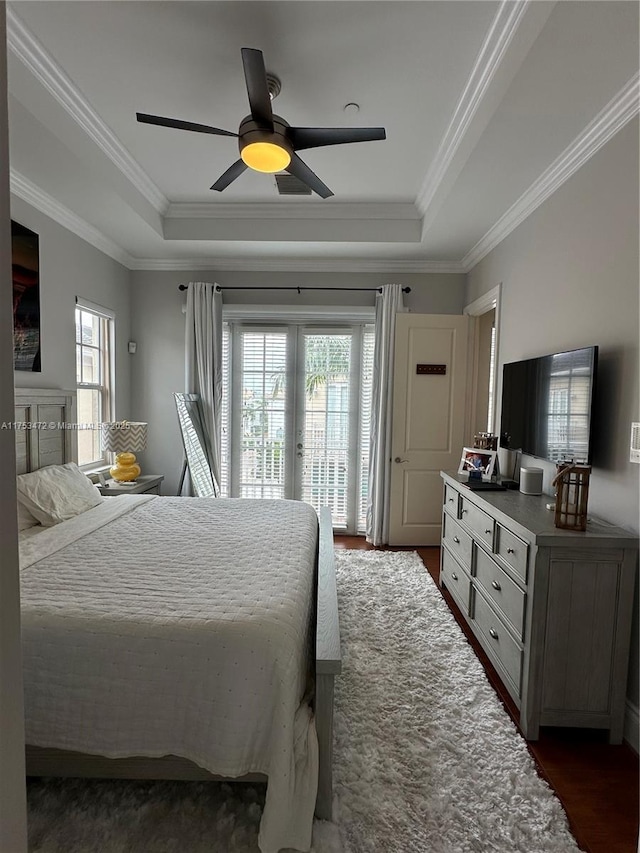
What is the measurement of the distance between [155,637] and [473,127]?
280cm

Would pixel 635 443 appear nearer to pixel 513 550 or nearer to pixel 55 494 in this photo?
pixel 513 550

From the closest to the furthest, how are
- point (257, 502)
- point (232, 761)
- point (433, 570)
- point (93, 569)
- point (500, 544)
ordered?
point (232, 761) → point (93, 569) → point (500, 544) → point (257, 502) → point (433, 570)

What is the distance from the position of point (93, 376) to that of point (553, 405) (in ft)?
12.4


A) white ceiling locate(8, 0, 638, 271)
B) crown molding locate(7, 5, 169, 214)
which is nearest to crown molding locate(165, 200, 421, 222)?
white ceiling locate(8, 0, 638, 271)

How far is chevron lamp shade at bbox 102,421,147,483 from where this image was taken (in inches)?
138

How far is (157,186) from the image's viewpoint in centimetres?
327

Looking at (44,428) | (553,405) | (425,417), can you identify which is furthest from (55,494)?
(425,417)

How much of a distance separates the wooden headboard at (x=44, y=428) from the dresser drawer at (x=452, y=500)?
2.85 m

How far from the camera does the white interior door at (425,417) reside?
399cm

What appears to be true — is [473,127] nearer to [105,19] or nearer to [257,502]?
[105,19]

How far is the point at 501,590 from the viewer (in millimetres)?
2092

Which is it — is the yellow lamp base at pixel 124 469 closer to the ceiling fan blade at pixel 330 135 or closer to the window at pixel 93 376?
the window at pixel 93 376

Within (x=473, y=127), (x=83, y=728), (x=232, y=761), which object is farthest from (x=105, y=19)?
(x=232, y=761)

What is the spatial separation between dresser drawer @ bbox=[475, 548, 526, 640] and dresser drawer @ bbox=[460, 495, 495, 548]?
0.31ft
